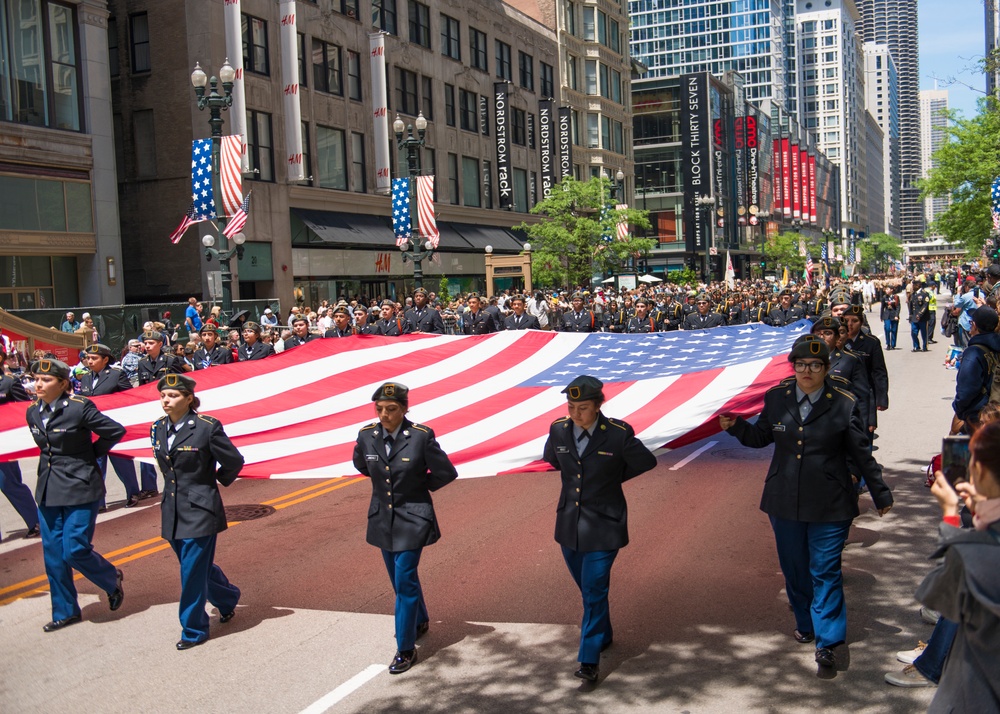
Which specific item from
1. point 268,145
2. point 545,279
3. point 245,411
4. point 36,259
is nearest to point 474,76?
point 545,279

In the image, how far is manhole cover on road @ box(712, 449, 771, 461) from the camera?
42.1ft

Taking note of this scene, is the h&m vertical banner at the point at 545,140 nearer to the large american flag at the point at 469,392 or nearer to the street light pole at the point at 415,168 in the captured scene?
the street light pole at the point at 415,168

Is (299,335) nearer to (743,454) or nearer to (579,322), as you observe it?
(743,454)

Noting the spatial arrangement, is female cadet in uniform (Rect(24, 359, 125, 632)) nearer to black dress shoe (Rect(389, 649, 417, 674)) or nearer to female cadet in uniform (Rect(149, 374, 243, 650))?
female cadet in uniform (Rect(149, 374, 243, 650))

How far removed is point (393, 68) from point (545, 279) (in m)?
12.2

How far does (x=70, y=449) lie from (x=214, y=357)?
8.21 m

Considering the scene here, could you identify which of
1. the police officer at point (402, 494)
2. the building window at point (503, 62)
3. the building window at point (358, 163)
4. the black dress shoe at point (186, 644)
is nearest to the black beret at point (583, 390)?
the police officer at point (402, 494)

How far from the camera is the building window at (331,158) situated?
3825 centimetres

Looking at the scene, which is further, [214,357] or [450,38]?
[450,38]

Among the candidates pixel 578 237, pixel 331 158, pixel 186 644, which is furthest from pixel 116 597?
pixel 578 237

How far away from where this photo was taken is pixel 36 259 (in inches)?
1126

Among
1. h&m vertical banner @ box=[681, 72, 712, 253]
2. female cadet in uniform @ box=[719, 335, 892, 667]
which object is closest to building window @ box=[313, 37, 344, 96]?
female cadet in uniform @ box=[719, 335, 892, 667]

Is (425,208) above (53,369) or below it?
above

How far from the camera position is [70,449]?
7.41 m
